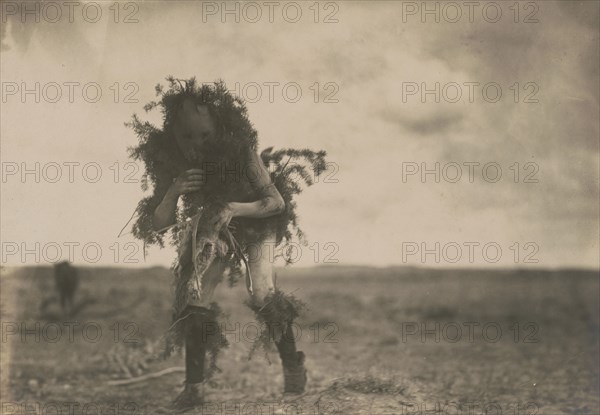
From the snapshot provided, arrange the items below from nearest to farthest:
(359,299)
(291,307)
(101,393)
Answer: (291,307) → (101,393) → (359,299)

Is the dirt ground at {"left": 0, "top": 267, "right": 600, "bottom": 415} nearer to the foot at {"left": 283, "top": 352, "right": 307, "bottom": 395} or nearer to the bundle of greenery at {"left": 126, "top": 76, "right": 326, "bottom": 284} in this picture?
the foot at {"left": 283, "top": 352, "right": 307, "bottom": 395}

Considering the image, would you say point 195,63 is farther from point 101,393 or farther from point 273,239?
point 101,393

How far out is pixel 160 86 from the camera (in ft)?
12.8

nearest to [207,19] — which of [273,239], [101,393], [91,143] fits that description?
[91,143]

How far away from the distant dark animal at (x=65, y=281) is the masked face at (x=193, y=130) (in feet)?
3.61

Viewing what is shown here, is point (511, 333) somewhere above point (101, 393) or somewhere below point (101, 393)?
above

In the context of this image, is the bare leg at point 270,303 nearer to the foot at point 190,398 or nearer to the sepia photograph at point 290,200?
the sepia photograph at point 290,200

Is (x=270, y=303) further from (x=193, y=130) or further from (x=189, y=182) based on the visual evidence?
(x=193, y=130)

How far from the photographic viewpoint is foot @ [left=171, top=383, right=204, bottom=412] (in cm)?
386

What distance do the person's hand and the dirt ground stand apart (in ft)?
1.83

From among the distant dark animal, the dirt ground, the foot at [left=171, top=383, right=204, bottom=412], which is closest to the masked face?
the dirt ground

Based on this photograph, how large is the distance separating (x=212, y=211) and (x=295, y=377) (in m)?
1.14

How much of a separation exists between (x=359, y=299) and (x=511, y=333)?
1.03 metres

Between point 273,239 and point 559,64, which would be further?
point 559,64
